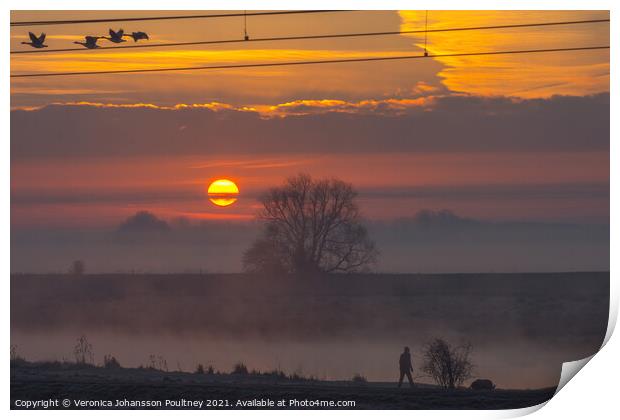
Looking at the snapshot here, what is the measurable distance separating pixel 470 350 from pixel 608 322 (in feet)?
3.48

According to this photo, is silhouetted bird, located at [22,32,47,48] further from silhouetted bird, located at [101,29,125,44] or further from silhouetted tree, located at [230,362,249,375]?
silhouetted tree, located at [230,362,249,375]

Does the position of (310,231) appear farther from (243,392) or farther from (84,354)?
(84,354)

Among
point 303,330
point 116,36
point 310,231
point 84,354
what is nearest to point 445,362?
point 303,330

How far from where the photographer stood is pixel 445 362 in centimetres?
2069

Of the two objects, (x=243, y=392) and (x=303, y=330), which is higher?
(x=303, y=330)

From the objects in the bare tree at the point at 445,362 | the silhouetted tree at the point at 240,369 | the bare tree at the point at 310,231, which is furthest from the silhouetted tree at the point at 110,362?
the bare tree at the point at 445,362

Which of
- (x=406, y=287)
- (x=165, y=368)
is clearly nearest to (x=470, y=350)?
(x=406, y=287)

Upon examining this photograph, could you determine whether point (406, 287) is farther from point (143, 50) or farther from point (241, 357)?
point (143, 50)

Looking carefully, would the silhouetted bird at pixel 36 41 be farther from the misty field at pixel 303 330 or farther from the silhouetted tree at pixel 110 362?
the silhouetted tree at pixel 110 362

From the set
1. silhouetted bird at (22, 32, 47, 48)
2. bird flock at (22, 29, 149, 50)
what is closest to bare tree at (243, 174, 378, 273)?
bird flock at (22, 29, 149, 50)

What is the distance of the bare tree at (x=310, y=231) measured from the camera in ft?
68.0

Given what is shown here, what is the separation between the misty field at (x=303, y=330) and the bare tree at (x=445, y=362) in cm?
7

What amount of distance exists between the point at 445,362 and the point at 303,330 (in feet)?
3.62

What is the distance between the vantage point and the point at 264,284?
20.8m
